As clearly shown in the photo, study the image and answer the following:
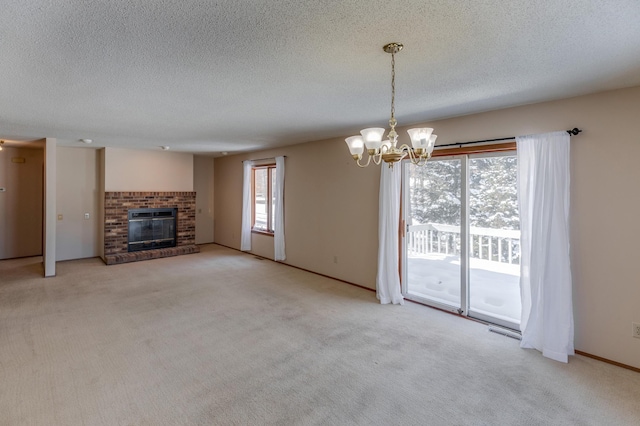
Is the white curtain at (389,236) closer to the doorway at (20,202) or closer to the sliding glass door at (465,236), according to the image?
the sliding glass door at (465,236)

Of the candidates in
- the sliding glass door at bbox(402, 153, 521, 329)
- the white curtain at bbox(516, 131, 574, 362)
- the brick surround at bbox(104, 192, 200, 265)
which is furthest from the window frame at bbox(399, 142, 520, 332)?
the brick surround at bbox(104, 192, 200, 265)

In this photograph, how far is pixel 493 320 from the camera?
3.69 meters

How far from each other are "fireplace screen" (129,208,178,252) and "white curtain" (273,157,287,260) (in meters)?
2.91

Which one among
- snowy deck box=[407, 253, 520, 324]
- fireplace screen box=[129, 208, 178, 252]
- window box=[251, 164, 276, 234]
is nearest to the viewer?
snowy deck box=[407, 253, 520, 324]

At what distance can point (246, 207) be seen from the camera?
7.44 metres

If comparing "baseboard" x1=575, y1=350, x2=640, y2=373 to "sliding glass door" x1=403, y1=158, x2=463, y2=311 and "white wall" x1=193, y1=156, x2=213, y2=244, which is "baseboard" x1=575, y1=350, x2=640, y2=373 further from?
"white wall" x1=193, y1=156, x2=213, y2=244

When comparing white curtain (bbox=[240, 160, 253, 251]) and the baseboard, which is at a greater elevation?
white curtain (bbox=[240, 160, 253, 251])

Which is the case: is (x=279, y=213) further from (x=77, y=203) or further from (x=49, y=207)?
(x=77, y=203)

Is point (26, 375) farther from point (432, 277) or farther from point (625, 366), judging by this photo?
point (625, 366)

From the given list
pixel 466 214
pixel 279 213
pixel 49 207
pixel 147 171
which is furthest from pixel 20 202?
A: pixel 466 214

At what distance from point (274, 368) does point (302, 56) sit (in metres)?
2.53

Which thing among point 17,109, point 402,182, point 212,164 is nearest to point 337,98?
point 402,182

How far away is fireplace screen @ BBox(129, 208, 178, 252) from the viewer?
279 inches

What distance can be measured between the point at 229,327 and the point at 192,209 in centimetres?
514
